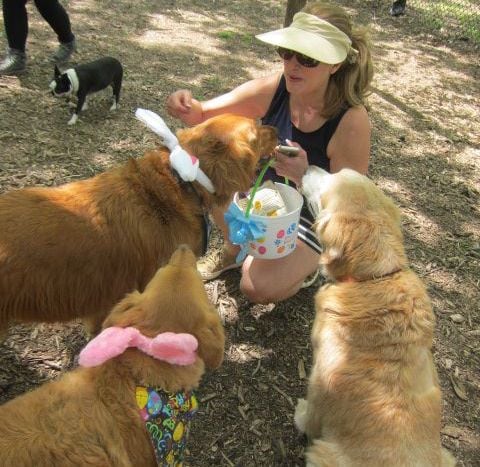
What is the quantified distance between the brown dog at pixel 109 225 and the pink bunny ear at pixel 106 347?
83cm

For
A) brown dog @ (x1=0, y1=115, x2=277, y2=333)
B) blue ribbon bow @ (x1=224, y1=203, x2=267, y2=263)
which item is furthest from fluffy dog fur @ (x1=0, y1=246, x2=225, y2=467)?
blue ribbon bow @ (x1=224, y1=203, x2=267, y2=263)

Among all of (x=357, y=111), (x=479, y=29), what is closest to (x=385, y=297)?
(x=357, y=111)

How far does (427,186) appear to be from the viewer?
5.65m

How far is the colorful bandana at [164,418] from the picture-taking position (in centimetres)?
212

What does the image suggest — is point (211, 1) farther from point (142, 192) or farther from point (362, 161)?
point (142, 192)

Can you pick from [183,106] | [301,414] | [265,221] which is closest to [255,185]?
[265,221]

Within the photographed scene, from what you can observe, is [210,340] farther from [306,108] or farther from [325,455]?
[306,108]

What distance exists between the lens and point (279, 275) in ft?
12.3

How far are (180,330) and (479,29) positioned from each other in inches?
443

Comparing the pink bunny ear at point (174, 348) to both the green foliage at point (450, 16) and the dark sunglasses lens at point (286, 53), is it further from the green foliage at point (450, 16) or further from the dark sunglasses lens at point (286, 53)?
the green foliage at point (450, 16)

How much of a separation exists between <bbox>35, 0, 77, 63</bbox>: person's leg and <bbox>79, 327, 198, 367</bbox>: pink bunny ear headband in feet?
18.1

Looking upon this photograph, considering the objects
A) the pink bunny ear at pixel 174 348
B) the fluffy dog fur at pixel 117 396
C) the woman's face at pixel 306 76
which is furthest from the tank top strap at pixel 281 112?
the pink bunny ear at pixel 174 348

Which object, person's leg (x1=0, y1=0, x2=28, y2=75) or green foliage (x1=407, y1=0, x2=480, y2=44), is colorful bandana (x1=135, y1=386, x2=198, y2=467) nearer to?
person's leg (x1=0, y1=0, x2=28, y2=75)

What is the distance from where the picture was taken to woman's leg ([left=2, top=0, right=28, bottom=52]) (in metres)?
5.76
